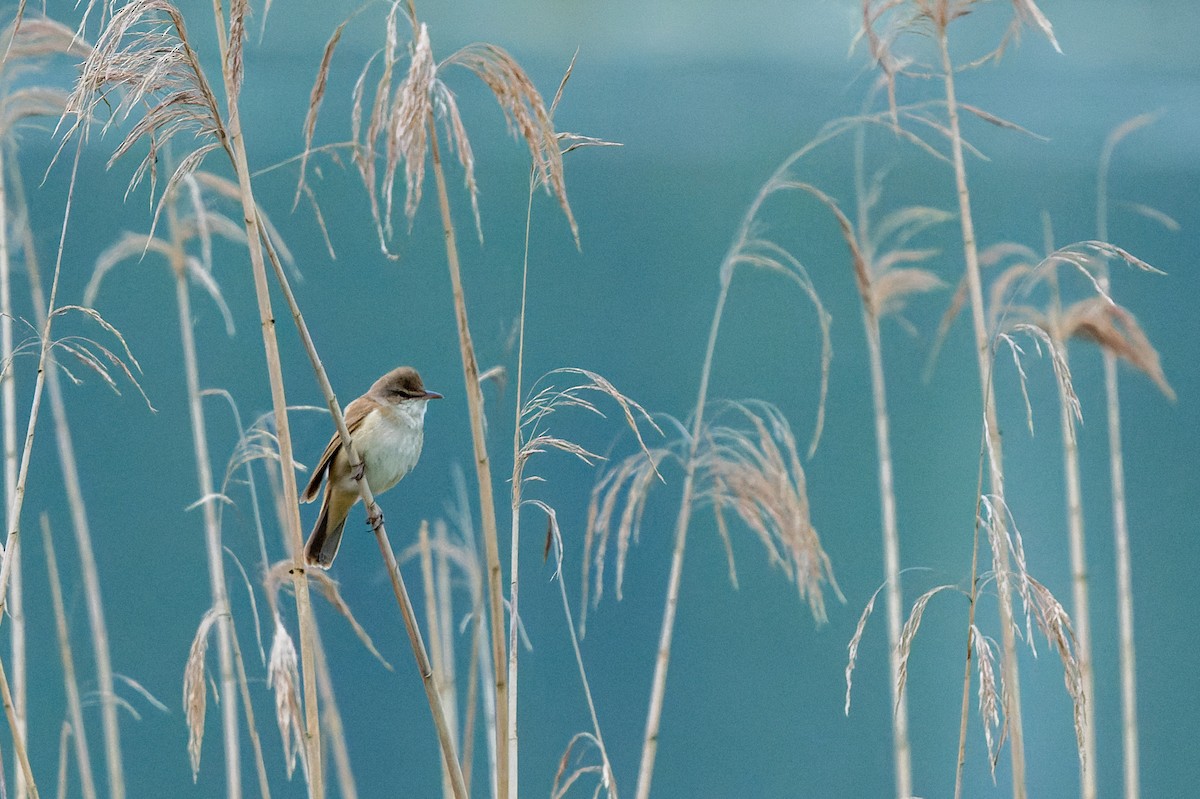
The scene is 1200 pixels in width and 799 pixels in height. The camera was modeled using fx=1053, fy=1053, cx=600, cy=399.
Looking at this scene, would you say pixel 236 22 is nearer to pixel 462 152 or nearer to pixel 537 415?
pixel 462 152

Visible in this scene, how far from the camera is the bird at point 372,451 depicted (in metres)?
2.07

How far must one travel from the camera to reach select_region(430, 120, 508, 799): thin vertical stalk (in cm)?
127

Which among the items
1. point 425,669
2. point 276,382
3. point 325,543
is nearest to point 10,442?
point 325,543

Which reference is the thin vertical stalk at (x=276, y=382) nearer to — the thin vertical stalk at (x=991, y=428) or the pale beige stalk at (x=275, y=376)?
the pale beige stalk at (x=275, y=376)

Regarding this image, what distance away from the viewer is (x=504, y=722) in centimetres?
137

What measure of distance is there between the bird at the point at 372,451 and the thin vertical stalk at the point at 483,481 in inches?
29.3

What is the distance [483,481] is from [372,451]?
926mm

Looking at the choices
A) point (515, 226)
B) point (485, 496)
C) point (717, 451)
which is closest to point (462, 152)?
point (485, 496)

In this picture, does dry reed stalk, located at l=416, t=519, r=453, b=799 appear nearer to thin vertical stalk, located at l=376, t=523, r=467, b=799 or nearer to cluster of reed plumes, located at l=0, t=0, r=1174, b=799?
cluster of reed plumes, located at l=0, t=0, r=1174, b=799

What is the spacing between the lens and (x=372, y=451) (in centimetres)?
219

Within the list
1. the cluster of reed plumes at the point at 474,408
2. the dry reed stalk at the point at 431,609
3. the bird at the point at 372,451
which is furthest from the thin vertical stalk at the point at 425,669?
the bird at the point at 372,451

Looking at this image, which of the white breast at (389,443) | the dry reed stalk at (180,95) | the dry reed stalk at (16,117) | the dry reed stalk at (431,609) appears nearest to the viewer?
the dry reed stalk at (180,95)

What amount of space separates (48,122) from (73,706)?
99.5 inches

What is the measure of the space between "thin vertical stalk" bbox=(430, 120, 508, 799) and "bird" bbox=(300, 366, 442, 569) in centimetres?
74
